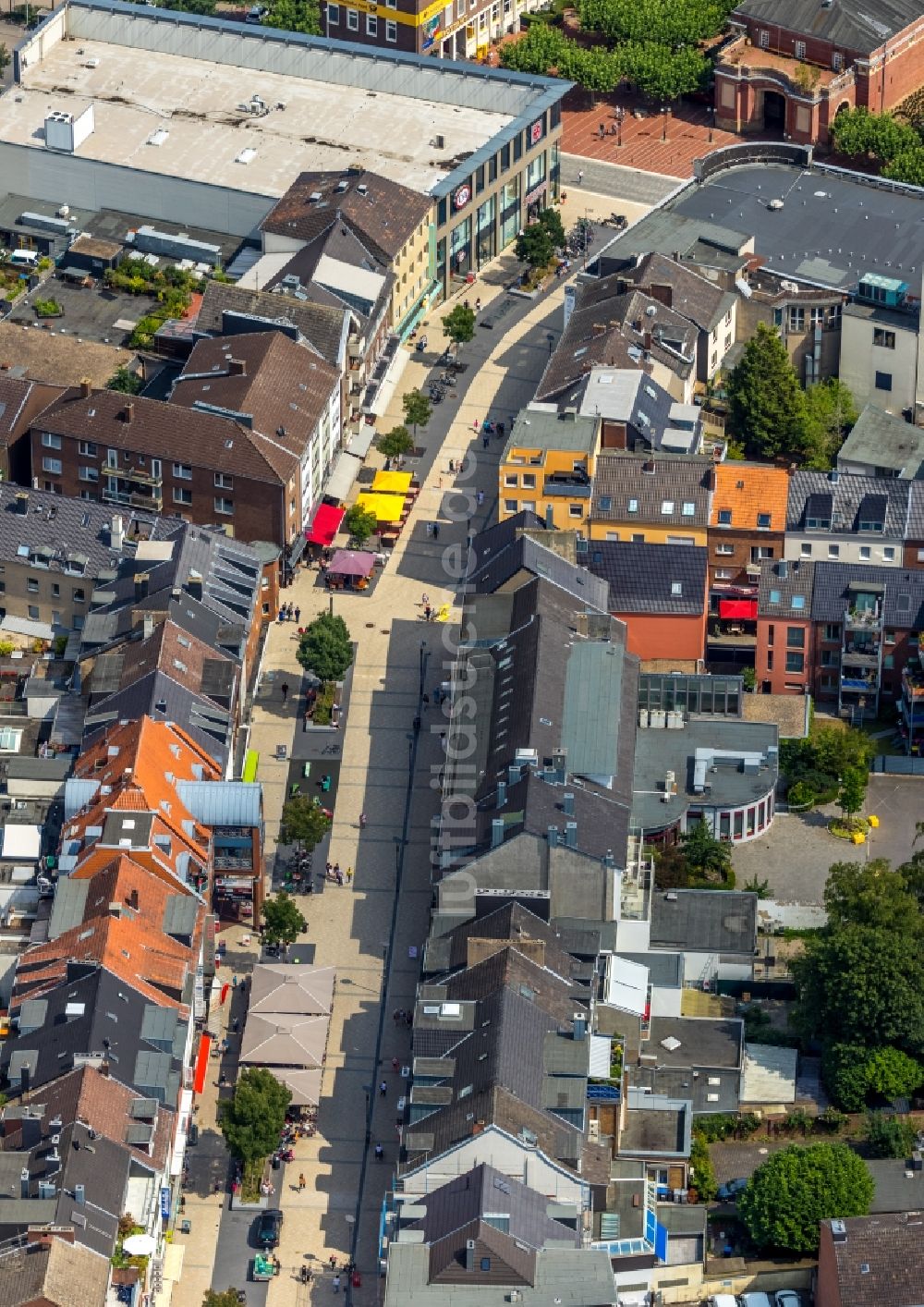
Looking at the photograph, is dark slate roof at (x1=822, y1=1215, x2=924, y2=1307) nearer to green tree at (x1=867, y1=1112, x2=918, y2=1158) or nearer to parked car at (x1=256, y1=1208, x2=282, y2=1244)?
green tree at (x1=867, y1=1112, x2=918, y2=1158)

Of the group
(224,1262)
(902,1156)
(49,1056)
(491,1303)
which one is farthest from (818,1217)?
(49,1056)

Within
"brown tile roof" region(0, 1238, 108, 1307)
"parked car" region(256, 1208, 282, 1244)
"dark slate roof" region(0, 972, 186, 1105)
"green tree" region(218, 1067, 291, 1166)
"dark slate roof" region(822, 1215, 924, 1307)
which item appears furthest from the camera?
"green tree" region(218, 1067, 291, 1166)

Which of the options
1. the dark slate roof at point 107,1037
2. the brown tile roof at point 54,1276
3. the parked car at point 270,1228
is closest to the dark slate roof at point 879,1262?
the parked car at point 270,1228

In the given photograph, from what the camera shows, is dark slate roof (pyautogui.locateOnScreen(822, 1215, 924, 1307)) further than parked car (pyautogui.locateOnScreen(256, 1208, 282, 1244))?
No

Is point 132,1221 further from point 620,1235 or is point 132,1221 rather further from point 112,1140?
point 620,1235

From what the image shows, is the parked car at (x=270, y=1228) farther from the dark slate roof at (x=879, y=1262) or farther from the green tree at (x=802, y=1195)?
the dark slate roof at (x=879, y=1262)

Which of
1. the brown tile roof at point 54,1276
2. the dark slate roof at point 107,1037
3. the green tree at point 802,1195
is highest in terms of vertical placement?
the dark slate roof at point 107,1037

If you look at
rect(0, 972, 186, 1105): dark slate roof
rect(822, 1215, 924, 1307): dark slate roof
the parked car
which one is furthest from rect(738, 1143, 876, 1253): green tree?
rect(0, 972, 186, 1105): dark slate roof
